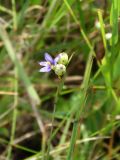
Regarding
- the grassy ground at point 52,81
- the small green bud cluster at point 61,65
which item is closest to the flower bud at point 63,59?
the small green bud cluster at point 61,65

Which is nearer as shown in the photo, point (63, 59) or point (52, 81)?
point (63, 59)

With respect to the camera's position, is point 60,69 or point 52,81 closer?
point 60,69

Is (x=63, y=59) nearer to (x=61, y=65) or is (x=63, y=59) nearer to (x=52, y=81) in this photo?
(x=61, y=65)

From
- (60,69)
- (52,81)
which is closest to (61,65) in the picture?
(60,69)

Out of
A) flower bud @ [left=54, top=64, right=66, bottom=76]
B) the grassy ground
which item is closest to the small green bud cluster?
flower bud @ [left=54, top=64, right=66, bottom=76]

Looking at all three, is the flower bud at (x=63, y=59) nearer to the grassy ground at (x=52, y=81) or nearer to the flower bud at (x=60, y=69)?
the flower bud at (x=60, y=69)

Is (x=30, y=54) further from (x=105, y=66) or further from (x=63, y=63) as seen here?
(x=63, y=63)

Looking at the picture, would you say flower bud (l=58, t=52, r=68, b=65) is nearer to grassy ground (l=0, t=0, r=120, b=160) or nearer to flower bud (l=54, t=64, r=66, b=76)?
flower bud (l=54, t=64, r=66, b=76)

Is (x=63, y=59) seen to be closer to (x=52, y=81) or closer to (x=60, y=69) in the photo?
(x=60, y=69)
